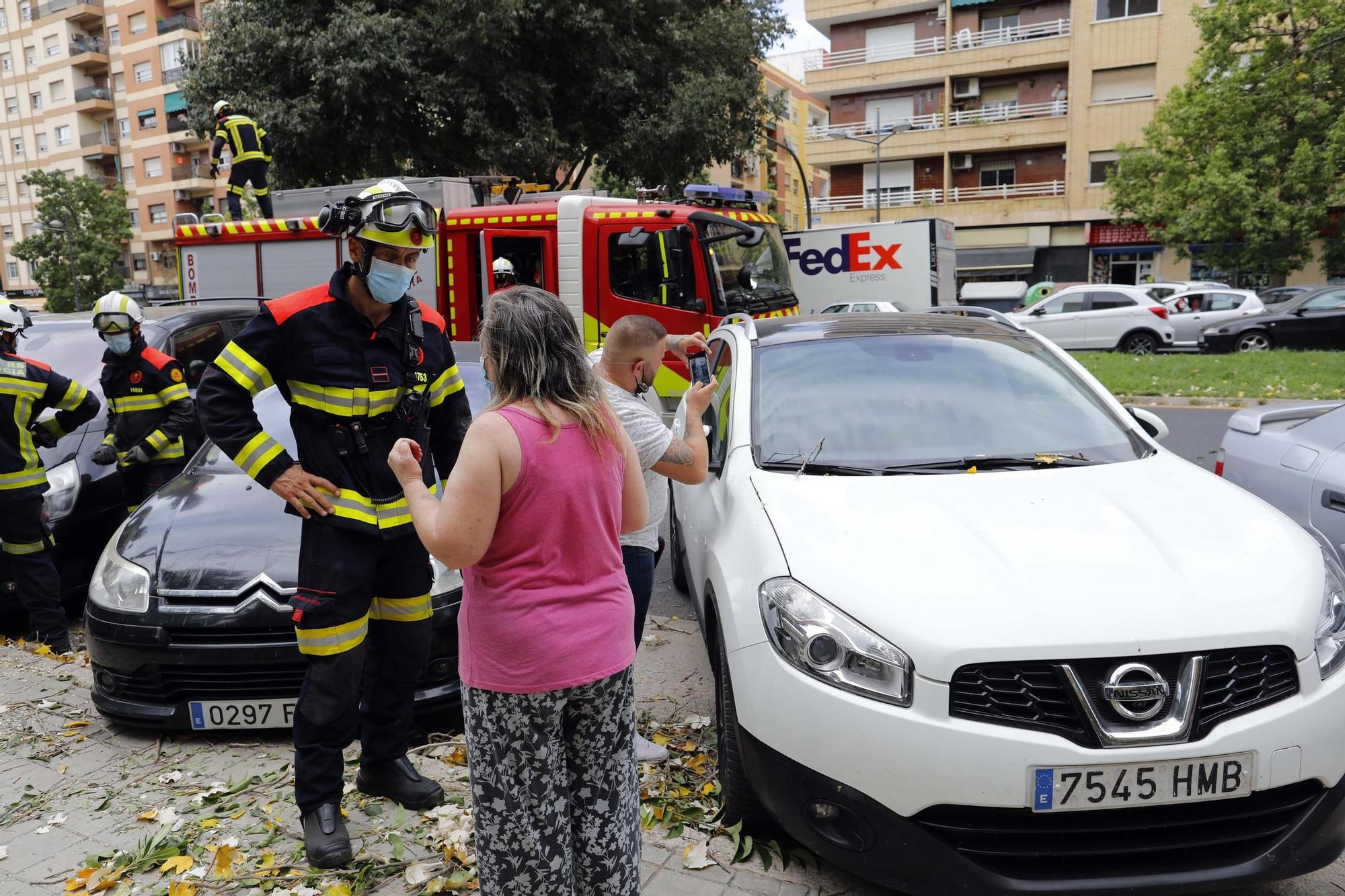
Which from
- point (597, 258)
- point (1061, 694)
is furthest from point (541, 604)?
point (597, 258)

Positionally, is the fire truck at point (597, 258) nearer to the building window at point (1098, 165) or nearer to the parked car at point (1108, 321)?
the parked car at point (1108, 321)

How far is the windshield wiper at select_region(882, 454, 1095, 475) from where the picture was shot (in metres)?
3.52

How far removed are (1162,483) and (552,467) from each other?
224 centimetres

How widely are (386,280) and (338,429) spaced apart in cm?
45

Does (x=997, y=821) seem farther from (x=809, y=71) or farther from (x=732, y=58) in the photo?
(x=809, y=71)

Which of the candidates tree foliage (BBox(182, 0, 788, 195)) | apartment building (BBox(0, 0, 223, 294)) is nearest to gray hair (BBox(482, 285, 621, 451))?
tree foliage (BBox(182, 0, 788, 195))

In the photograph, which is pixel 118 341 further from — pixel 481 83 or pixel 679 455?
pixel 481 83

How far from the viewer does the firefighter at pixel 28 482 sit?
5.20m

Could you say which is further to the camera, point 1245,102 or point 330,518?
point 1245,102

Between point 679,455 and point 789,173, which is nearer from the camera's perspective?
point 679,455

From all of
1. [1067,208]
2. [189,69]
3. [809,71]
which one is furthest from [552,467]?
[809,71]

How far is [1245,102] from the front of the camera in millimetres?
28188

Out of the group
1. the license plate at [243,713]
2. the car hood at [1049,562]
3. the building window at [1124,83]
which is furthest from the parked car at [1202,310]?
the license plate at [243,713]

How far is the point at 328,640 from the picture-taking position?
2986 mm
